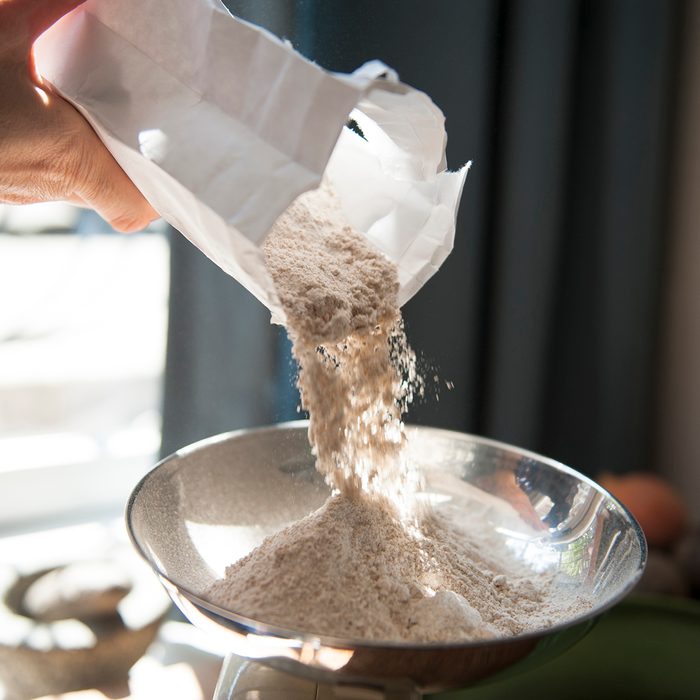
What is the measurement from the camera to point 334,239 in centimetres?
66

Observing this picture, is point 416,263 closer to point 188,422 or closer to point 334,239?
point 334,239

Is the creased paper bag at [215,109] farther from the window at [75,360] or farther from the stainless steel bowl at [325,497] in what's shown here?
the window at [75,360]

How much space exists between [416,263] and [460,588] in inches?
10.2

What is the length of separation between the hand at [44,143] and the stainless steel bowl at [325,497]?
21 cm

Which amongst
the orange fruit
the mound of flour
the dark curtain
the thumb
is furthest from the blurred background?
the mound of flour

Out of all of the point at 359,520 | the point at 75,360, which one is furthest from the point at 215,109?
the point at 75,360

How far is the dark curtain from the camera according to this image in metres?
0.97

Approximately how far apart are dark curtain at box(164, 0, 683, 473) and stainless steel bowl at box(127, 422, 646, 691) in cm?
26

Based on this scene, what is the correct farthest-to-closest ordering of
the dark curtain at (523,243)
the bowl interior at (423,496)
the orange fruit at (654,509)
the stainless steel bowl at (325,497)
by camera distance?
1. the orange fruit at (654,509)
2. the dark curtain at (523,243)
3. the bowl interior at (423,496)
4. the stainless steel bowl at (325,497)

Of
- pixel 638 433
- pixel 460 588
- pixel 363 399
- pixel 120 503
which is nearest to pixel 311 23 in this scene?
pixel 363 399

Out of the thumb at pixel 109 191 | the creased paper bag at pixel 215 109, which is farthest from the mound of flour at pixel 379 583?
the thumb at pixel 109 191

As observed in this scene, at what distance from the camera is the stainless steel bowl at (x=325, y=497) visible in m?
0.44

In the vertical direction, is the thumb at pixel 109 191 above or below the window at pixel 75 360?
above


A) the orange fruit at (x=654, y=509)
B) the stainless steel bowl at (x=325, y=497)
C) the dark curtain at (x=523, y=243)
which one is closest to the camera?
the stainless steel bowl at (x=325, y=497)
